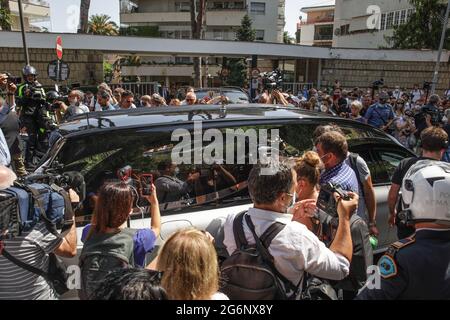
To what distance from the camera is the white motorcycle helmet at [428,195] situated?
5.08 feet

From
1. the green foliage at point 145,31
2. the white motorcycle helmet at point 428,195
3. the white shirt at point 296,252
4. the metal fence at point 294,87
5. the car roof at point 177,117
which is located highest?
the green foliage at point 145,31

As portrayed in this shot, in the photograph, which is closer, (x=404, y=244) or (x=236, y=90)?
(x=404, y=244)

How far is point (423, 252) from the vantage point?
150 cm

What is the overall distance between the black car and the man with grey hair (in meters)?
0.83

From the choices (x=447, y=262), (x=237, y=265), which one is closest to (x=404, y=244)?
(x=447, y=262)

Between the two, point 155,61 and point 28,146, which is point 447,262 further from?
point 155,61

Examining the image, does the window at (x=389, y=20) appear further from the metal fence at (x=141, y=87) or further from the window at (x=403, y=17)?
the metal fence at (x=141, y=87)

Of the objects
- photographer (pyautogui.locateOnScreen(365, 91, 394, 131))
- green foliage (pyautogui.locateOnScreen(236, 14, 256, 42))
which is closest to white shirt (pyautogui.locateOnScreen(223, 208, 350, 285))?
photographer (pyautogui.locateOnScreen(365, 91, 394, 131))

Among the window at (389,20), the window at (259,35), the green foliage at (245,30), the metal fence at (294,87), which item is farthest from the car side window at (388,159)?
the window at (259,35)

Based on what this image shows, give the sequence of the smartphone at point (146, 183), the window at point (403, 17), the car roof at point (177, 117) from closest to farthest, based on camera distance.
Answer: the smartphone at point (146, 183) < the car roof at point (177, 117) < the window at point (403, 17)

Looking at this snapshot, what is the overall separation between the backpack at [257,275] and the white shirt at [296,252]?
0.03 m

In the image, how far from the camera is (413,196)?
5.37ft

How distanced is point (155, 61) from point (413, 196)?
37.2 metres
